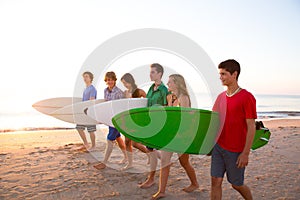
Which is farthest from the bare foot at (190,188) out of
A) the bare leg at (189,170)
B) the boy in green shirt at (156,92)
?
the boy in green shirt at (156,92)

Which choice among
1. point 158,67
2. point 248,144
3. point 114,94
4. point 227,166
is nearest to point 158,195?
point 227,166

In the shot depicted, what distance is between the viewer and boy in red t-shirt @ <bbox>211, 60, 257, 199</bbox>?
2363 millimetres

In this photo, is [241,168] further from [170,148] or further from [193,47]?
[193,47]

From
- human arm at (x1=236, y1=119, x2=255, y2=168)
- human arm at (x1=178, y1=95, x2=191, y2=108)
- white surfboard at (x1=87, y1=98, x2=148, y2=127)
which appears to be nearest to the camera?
human arm at (x1=236, y1=119, x2=255, y2=168)

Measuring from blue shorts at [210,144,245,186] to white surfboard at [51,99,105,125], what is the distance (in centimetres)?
289

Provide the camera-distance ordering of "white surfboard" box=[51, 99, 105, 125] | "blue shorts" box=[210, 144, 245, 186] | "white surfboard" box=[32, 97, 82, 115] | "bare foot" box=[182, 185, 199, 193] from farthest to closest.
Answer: "white surfboard" box=[32, 97, 82, 115]
"white surfboard" box=[51, 99, 105, 125]
"bare foot" box=[182, 185, 199, 193]
"blue shorts" box=[210, 144, 245, 186]

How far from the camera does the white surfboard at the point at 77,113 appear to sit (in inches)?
210

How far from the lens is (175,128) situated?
306 centimetres

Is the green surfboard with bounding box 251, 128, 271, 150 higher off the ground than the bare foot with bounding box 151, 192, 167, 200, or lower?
higher

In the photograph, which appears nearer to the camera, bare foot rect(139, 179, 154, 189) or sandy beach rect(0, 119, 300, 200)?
sandy beach rect(0, 119, 300, 200)

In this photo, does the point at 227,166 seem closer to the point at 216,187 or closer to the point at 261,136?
the point at 216,187

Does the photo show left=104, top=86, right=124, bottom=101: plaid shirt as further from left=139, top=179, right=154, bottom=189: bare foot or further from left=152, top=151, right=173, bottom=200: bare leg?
left=152, top=151, right=173, bottom=200: bare leg

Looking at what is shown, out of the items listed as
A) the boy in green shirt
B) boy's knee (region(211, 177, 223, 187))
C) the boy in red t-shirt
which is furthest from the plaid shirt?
boy's knee (region(211, 177, 223, 187))

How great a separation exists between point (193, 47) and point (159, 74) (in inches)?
72.9
